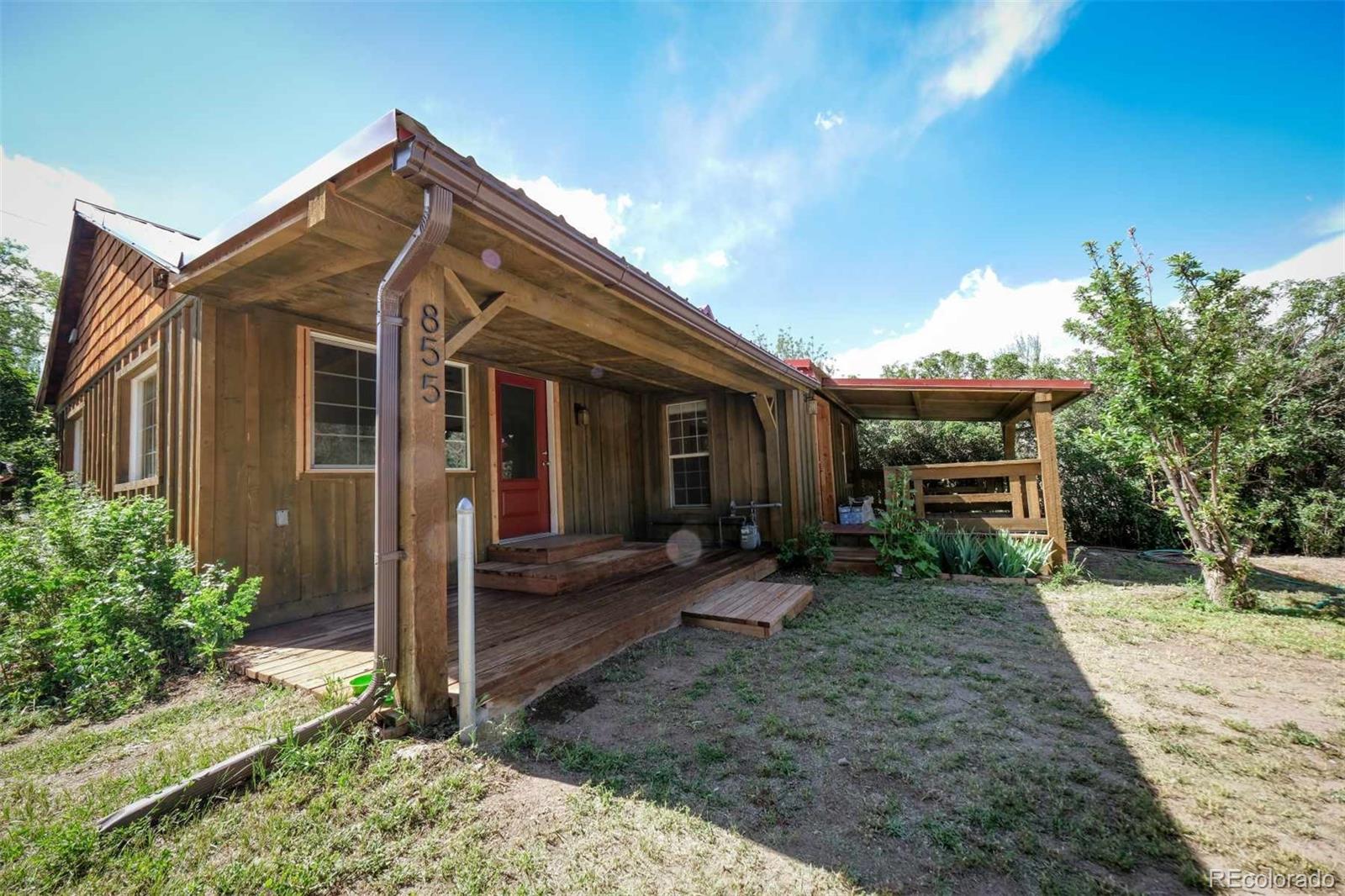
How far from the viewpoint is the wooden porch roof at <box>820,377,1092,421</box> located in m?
6.03

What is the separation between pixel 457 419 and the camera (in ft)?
16.9

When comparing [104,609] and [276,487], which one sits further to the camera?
[276,487]

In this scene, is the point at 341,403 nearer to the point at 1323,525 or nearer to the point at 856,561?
the point at 856,561

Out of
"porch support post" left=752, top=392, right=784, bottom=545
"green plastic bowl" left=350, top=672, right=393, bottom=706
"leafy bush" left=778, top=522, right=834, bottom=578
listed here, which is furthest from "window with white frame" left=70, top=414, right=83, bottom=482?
"leafy bush" left=778, top=522, right=834, bottom=578

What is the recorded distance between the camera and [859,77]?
654 cm

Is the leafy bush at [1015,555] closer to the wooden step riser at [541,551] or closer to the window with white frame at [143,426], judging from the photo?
the wooden step riser at [541,551]

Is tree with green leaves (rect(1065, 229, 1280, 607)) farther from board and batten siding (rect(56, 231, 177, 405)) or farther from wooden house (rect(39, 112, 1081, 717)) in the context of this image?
board and batten siding (rect(56, 231, 177, 405))

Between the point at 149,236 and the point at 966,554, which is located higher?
the point at 149,236

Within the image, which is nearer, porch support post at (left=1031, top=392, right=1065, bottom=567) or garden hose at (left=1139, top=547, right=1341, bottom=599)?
garden hose at (left=1139, top=547, right=1341, bottom=599)

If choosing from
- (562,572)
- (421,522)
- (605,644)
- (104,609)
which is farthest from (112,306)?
(605,644)

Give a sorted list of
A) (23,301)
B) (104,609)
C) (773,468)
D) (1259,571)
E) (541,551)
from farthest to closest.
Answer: (23,301) → (773,468) → (1259,571) → (541,551) → (104,609)

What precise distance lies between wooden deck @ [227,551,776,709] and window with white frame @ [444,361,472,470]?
1312mm

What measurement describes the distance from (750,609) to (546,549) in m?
2.10

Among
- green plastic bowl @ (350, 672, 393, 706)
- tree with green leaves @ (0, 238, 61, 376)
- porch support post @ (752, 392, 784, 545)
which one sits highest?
tree with green leaves @ (0, 238, 61, 376)
